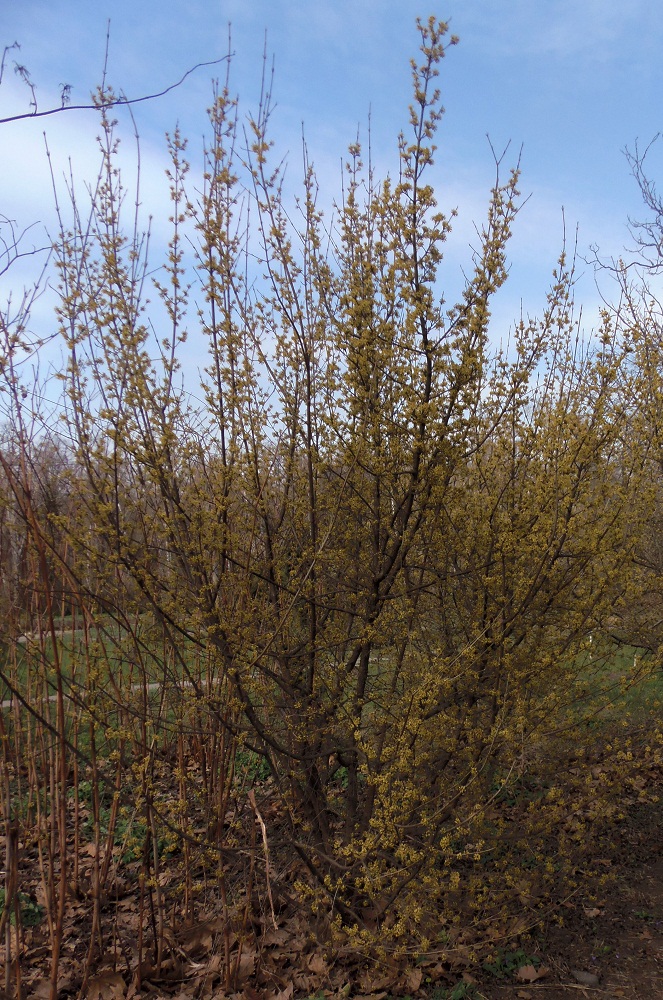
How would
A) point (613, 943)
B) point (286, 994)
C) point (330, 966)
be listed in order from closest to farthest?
point (286, 994) < point (330, 966) < point (613, 943)

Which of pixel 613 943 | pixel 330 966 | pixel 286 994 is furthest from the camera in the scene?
pixel 613 943

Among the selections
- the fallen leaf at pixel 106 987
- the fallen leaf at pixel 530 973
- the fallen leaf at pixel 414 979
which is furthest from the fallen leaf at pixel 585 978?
the fallen leaf at pixel 106 987

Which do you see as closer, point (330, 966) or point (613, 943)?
point (330, 966)

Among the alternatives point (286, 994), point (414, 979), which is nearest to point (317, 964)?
point (286, 994)

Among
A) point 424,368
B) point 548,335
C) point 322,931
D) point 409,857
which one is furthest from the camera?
point 548,335

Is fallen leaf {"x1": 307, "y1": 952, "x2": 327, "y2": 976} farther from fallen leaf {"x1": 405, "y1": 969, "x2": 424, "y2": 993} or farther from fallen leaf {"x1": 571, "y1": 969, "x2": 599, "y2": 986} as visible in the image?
fallen leaf {"x1": 571, "y1": 969, "x2": 599, "y2": 986}

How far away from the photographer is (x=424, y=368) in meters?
3.44

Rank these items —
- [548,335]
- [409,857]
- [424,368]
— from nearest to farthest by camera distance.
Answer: [409,857] → [424,368] → [548,335]

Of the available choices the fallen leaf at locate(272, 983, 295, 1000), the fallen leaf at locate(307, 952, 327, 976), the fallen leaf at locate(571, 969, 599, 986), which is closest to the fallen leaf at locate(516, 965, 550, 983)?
the fallen leaf at locate(571, 969, 599, 986)

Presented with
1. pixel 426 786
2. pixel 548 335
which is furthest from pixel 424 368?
pixel 426 786

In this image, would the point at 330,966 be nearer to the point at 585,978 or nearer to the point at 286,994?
the point at 286,994

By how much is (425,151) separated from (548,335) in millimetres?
1172

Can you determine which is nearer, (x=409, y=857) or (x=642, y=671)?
(x=409, y=857)

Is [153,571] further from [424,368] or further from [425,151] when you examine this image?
[425,151]
